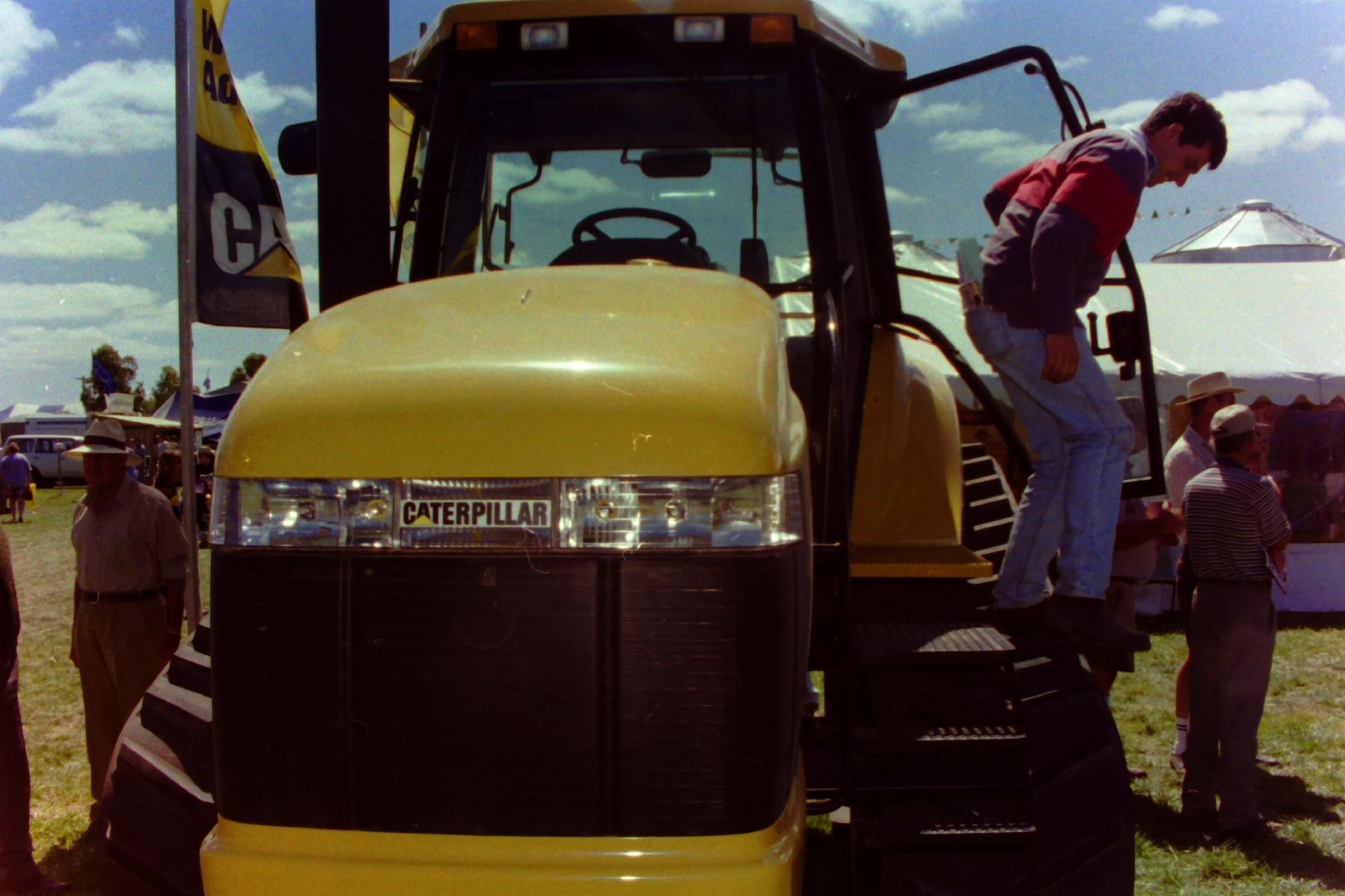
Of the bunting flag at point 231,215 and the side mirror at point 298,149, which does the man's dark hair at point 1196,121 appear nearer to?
the side mirror at point 298,149

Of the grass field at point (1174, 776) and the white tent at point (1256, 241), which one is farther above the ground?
the white tent at point (1256, 241)

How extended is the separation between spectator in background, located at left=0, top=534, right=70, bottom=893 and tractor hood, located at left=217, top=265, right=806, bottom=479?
10.3 feet

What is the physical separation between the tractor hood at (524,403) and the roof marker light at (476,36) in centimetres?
145

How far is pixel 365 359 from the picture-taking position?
227 cm

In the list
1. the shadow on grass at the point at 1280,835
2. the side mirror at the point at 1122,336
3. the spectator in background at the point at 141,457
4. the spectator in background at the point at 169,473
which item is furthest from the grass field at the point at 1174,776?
the spectator in background at the point at 141,457

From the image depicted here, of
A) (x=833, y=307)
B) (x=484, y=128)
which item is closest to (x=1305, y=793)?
(x=833, y=307)

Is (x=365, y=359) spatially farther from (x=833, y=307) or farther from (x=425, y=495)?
(x=833, y=307)

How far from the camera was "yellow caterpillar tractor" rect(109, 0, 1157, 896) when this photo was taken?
213 cm

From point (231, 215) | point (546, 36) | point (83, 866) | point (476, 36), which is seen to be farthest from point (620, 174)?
point (83, 866)

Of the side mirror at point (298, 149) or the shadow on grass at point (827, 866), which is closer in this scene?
the side mirror at point (298, 149)

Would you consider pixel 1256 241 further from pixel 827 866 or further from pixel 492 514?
pixel 492 514

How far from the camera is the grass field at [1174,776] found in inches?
195

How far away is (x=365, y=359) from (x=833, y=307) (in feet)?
4.02

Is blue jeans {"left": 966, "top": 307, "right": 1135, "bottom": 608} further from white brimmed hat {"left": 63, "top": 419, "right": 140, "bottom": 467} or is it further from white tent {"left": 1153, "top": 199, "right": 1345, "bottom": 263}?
white tent {"left": 1153, "top": 199, "right": 1345, "bottom": 263}
